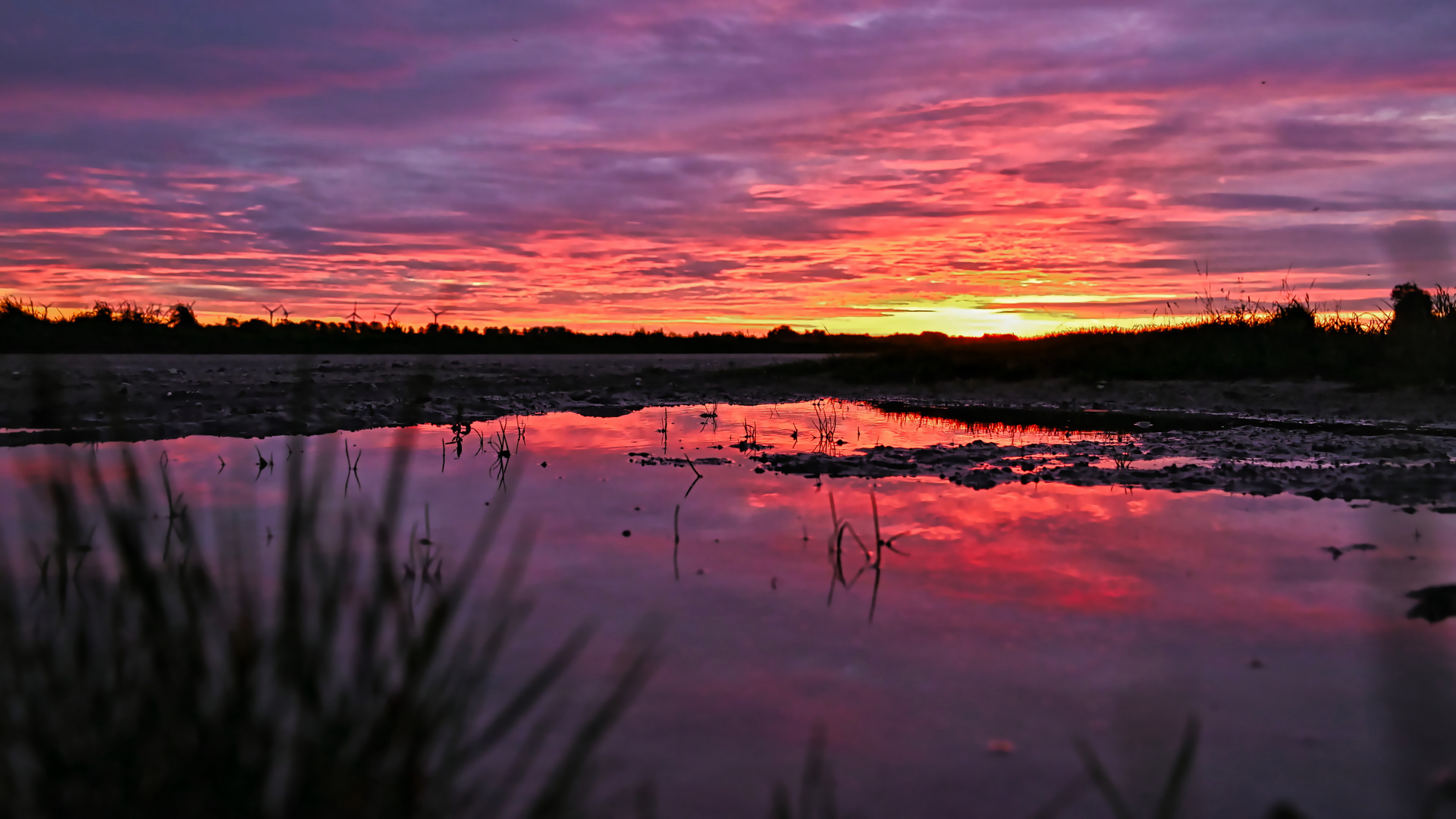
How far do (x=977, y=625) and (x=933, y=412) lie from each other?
30.1ft

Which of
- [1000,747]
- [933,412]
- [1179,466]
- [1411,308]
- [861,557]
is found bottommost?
[1000,747]

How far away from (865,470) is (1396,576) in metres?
3.49

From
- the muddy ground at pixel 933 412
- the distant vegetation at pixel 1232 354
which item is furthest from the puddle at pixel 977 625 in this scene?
the distant vegetation at pixel 1232 354

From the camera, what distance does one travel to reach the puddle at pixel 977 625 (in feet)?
7.16

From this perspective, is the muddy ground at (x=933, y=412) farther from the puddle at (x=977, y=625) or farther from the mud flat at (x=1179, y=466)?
the puddle at (x=977, y=625)

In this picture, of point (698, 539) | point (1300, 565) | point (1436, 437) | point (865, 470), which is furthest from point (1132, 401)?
point (698, 539)

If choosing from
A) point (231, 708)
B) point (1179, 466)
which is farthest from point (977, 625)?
point (1179, 466)

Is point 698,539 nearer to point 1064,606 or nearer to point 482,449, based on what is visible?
point 1064,606

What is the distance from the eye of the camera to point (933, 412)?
12102mm

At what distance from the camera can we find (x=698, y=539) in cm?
447

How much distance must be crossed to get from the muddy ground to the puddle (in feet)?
1.44

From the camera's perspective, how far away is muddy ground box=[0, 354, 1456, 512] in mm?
5820

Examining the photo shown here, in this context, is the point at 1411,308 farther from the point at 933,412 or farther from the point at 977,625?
the point at 977,625

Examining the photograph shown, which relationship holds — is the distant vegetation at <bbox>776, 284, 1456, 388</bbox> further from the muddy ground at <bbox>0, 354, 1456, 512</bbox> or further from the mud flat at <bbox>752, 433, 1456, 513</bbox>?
the mud flat at <bbox>752, 433, 1456, 513</bbox>
